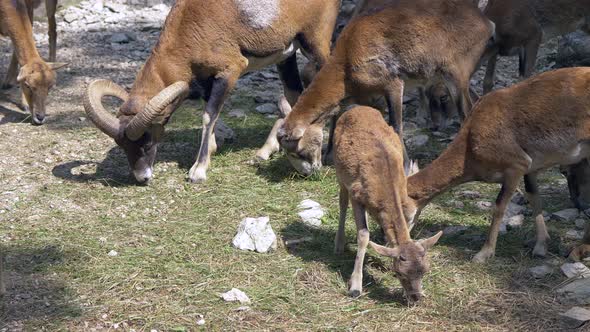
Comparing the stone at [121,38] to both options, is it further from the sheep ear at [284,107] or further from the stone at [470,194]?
the stone at [470,194]

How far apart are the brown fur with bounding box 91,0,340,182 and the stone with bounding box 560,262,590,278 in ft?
13.9

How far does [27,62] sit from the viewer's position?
12.2m

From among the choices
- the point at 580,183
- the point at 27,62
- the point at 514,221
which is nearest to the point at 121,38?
the point at 27,62

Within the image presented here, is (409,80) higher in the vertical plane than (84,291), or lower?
higher

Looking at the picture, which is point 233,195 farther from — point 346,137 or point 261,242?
point 346,137

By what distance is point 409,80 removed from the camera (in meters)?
9.95

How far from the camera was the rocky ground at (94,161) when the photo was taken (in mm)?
7402

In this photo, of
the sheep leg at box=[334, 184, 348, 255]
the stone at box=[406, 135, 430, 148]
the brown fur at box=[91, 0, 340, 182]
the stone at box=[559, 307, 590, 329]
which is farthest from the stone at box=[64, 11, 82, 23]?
the stone at box=[559, 307, 590, 329]

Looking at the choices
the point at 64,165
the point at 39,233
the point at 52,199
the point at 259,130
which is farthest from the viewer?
the point at 259,130

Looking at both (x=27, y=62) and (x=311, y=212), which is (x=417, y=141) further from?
(x=27, y=62)

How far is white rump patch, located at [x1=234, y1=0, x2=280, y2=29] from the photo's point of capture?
10.4 m

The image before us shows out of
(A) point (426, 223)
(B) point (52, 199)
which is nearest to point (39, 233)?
(B) point (52, 199)

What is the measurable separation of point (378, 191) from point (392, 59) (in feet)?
9.04

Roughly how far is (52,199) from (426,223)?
3.92 metres
